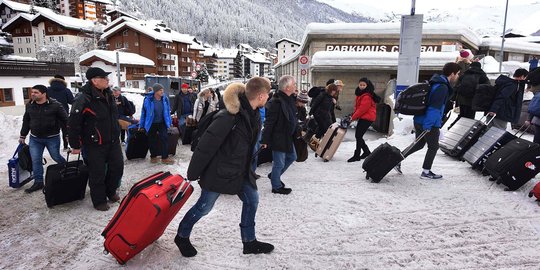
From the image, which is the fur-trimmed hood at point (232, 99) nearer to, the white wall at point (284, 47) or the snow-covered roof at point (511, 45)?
the snow-covered roof at point (511, 45)

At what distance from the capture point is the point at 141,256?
3.41 m

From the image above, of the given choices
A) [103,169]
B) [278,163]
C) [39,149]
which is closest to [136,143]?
[39,149]

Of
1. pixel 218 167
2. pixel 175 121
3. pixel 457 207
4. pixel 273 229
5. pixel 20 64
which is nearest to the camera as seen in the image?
pixel 218 167

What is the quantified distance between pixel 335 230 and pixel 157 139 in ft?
16.0

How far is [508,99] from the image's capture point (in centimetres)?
599

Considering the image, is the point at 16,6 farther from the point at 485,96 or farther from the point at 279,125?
the point at 485,96

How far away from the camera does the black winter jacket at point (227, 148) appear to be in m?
2.98

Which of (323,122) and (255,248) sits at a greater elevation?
(323,122)

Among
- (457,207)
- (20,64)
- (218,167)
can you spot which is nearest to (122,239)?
(218,167)

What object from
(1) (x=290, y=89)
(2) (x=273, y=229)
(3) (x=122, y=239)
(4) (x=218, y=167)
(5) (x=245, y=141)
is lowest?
(2) (x=273, y=229)

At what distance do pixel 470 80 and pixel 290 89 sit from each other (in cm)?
424

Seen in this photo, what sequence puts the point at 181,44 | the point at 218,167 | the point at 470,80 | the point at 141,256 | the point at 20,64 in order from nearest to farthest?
1. the point at 218,167
2. the point at 141,256
3. the point at 470,80
4. the point at 20,64
5. the point at 181,44

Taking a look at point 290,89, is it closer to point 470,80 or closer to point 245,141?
point 245,141

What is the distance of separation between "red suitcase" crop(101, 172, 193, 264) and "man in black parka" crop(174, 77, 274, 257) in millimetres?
248
